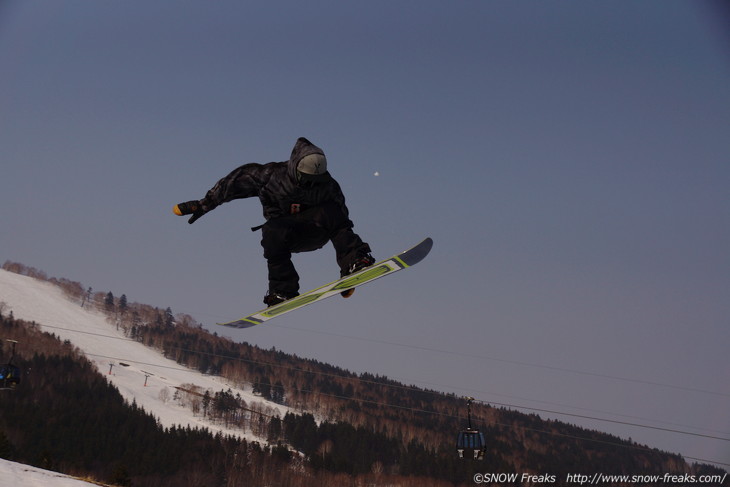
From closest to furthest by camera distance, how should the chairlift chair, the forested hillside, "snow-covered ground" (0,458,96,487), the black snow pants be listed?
1. the black snow pants
2. the chairlift chair
3. "snow-covered ground" (0,458,96,487)
4. the forested hillside

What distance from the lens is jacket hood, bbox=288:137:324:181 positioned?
364 inches

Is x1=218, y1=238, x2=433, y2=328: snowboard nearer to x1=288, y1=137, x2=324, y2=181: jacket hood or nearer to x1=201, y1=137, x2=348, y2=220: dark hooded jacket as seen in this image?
x1=201, y1=137, x2=348, y2=220: dark hooded jacket

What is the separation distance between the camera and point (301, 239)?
33.2ft

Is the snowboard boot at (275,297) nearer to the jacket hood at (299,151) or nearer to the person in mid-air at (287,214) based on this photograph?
the person in mid-air at (287,214)

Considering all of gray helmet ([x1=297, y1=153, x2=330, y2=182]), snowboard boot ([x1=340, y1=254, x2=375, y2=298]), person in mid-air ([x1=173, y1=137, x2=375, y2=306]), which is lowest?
snowboard boot ([x1=340, y1=254, x2=375, y2=298])

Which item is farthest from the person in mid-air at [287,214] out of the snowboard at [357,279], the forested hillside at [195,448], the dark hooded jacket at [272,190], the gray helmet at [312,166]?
the forested hillside at [195,448]

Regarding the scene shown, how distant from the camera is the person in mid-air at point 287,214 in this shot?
31.9 feet

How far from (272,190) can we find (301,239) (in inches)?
35.3

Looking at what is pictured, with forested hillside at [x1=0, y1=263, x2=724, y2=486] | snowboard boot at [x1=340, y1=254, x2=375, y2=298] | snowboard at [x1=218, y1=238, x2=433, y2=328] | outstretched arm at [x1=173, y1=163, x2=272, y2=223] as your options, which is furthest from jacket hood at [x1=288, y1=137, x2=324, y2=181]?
forested hillside at [x1=0, y1=263, x2=724, y2=486]

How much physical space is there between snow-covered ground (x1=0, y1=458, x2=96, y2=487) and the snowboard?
65178 millimetres

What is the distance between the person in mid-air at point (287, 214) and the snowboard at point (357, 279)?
0.12 meters

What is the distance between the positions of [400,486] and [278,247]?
166 meters

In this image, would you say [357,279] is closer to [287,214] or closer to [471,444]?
[287,214]

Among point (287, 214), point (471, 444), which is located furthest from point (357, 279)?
point (471, 444)
